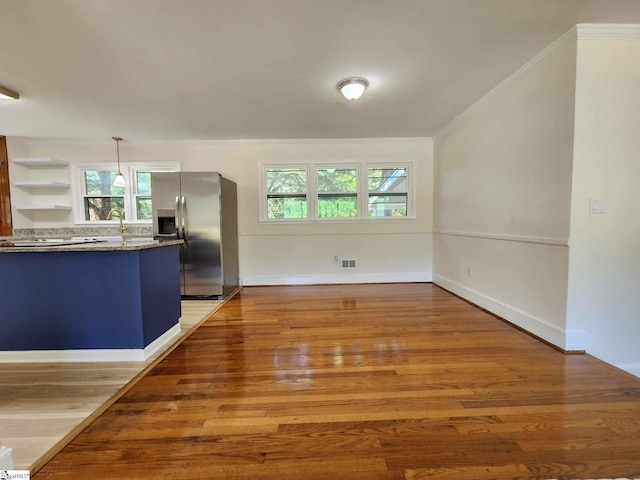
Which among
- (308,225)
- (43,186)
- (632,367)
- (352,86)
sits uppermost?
(352,86)

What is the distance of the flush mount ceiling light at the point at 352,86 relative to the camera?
2.70 metres

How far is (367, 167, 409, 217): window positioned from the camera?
15.8ft

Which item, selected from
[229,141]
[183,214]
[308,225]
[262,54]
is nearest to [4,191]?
[183,214]

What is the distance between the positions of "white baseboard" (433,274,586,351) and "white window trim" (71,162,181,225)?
16.1ft

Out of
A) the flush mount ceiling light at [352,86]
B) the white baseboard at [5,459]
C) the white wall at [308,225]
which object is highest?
the flush mount ceiling light at [352,86]

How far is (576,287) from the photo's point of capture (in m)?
2.18

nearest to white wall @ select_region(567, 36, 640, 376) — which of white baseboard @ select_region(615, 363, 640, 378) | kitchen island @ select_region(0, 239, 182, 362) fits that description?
white baseboard @ select_region(615, 363, 640, 378)

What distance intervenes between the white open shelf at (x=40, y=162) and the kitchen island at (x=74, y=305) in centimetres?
319

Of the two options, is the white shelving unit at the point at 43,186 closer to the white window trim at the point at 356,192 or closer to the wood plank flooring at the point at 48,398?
the wood plank flooring at the point at 48,398

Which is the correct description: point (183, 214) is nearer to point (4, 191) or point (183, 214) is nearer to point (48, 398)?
point (48, 398)

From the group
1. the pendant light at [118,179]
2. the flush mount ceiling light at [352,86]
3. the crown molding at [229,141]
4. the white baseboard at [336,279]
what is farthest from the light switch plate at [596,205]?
the pendant light at [118,179]

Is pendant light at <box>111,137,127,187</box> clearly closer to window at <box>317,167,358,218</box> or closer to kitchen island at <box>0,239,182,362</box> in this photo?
kitchen island at <box>0,239,182,362</box>

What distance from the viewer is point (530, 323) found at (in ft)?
8.43

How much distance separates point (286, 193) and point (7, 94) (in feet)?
11.0
